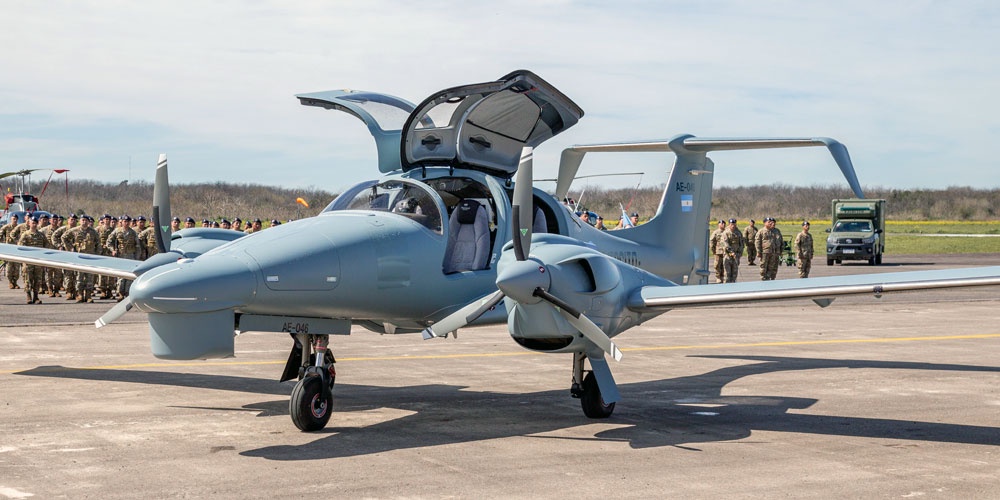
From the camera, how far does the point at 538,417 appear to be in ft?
35.7

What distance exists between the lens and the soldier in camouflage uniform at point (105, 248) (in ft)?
91.3

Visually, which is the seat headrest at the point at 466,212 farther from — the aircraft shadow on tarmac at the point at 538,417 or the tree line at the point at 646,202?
the tree line at the point at 646,202

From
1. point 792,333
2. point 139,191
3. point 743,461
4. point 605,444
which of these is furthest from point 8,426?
point 139,191

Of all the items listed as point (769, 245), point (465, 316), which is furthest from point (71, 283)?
point (769, 245)

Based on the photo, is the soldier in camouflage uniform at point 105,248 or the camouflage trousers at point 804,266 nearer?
the soldier in camouflage uniform at point 105,248

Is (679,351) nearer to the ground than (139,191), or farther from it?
nearer to the ground

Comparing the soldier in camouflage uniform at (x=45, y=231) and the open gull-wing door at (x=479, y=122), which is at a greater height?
the open gull-wing door at (x=479, y=122)

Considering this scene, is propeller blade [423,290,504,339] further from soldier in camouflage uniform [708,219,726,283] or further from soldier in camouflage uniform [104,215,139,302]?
soldier in camouflage uniform [708,219,726,283]

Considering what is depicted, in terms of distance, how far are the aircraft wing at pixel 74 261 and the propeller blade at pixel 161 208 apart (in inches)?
70.5

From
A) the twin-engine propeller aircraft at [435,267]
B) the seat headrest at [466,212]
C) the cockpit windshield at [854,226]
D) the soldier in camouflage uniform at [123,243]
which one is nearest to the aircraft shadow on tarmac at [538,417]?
the twin-engine propeller aircraft at [435,267]

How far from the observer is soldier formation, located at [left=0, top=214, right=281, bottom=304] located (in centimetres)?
2595

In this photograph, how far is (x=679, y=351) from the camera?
55.4 ft

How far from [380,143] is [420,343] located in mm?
6116

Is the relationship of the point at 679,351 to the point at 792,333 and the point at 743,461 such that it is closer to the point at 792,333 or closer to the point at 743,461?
the point at 792,333
